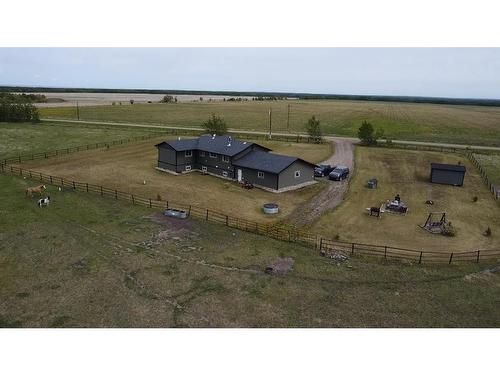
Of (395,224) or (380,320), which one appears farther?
(395,224)

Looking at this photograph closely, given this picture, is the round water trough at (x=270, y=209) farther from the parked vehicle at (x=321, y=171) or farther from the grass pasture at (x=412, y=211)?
the parked vehicle at (x=321, y=171)

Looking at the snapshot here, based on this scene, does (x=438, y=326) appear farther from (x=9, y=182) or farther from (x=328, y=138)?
(x=328, y=138)

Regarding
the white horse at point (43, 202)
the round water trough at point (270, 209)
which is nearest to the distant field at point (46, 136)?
the white horse at point (43, 202)

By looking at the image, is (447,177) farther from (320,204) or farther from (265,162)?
(265,162)

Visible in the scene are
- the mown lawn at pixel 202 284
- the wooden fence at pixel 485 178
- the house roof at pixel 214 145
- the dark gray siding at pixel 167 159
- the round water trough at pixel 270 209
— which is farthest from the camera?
the dark gray siding at pixel 167 159

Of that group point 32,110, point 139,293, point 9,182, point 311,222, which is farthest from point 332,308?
point 32,110

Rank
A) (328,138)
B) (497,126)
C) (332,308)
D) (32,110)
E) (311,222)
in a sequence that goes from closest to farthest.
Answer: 1. (332,308)
2. (311,222)
3. (328,138)
4. (32,110)
5. (497,126)

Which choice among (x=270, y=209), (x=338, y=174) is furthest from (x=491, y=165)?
(x=270, y=209)

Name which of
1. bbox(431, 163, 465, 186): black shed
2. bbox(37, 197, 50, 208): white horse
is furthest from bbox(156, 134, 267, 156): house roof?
bbox(431, 163, 465, 186): black shed

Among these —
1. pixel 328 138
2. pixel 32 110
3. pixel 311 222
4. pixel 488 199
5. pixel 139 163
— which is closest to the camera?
pixel 311 222
